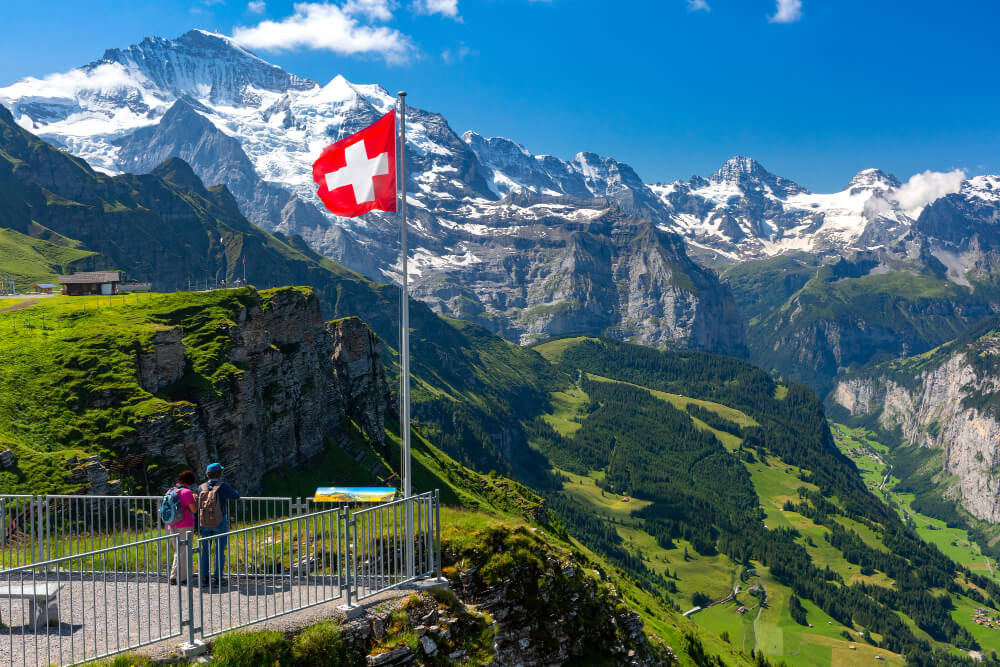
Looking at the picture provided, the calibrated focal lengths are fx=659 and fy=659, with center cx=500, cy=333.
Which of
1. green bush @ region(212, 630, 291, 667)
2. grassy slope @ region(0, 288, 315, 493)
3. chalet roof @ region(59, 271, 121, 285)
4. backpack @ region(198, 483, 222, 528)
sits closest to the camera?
green bush @ region(212, 630, 291, 667)

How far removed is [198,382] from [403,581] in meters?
64.0

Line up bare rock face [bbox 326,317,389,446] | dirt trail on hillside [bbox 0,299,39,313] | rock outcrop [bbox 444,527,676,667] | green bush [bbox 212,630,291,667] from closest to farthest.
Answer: green bush [bbox 212,630,291,667]
rock outcrop [bbox 444,527,676,667]
dirt trail on hillside [bbox 0,299,39,313]
bare rock face [bbox 326,317,389,446]

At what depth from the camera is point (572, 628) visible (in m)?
26.7

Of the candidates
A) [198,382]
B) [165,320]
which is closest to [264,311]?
[165,320]

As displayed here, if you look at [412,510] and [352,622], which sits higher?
[412,510]

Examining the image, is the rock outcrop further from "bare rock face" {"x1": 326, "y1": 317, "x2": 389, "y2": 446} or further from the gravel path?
"bare rock face" {"x1": 326, "y1": 317, "x2": 389, "y2": 446}

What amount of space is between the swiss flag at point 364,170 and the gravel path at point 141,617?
47.2ft

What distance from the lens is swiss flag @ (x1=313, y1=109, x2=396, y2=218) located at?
27016 millimetres

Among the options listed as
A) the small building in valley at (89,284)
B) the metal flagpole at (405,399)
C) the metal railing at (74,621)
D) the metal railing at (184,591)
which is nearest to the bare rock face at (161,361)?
the small building in valley at (89,284)

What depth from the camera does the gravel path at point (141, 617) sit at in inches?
690

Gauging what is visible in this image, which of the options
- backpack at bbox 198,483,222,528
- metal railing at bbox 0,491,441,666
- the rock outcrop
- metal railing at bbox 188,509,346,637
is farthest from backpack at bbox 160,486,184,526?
the rock outcrop

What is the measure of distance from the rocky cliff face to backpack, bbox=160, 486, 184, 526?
148ft

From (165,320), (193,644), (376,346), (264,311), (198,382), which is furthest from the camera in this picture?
(376,346)

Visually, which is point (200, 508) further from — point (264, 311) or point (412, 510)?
point (264, 311)
